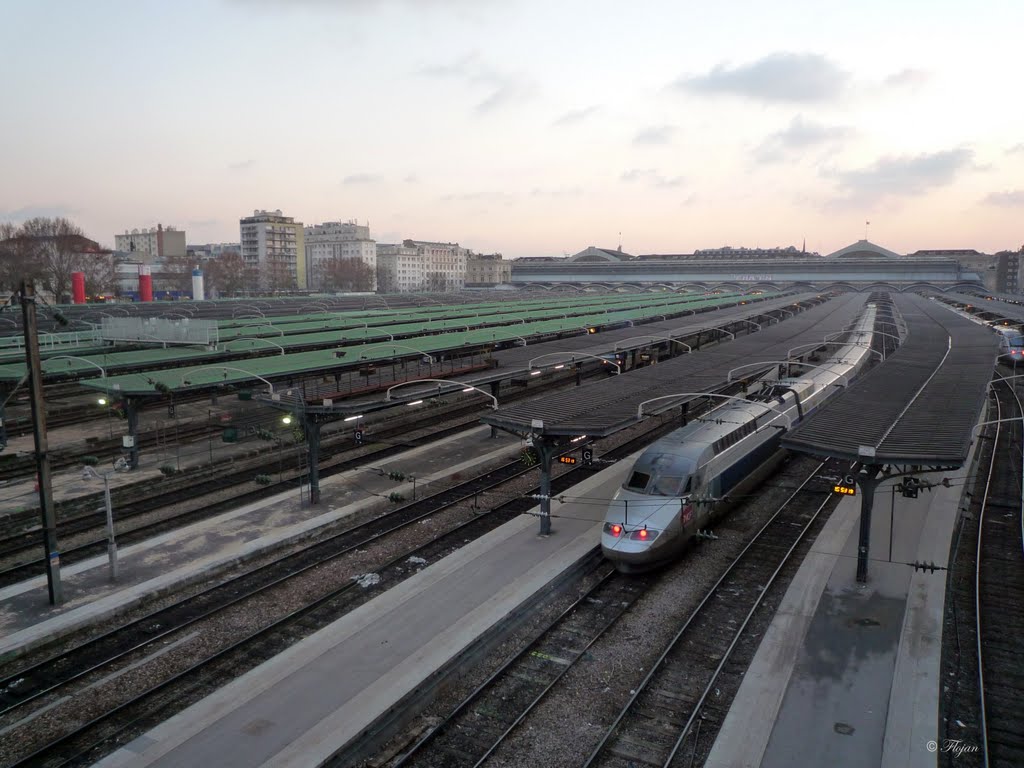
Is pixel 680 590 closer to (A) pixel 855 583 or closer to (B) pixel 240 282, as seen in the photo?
(A) pixel 855 583

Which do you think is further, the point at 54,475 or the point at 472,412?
the point at 472,412

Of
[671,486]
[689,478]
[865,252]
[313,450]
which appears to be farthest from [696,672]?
[865,252]

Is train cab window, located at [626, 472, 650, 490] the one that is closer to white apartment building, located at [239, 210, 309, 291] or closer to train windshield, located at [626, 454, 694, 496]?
train windshield, located at [626, 454, 694, 496]

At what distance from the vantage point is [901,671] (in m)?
13.0

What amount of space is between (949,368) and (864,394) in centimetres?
1002

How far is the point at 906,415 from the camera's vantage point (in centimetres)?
1969

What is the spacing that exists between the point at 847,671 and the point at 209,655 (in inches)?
493

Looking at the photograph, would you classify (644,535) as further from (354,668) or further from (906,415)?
(906,415)

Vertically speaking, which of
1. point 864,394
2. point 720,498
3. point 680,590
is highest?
point 864,394

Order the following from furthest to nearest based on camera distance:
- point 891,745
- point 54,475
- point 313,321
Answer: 1. point 313,321
2. point 54,475
3. point 891,745

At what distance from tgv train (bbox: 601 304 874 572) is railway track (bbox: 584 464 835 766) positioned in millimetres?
1584

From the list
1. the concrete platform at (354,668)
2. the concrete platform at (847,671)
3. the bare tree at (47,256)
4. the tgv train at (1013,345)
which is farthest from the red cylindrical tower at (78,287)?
the tgv train at (1013,345)

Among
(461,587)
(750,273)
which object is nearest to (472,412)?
(461,587)

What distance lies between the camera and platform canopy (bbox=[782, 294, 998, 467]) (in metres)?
15.4
